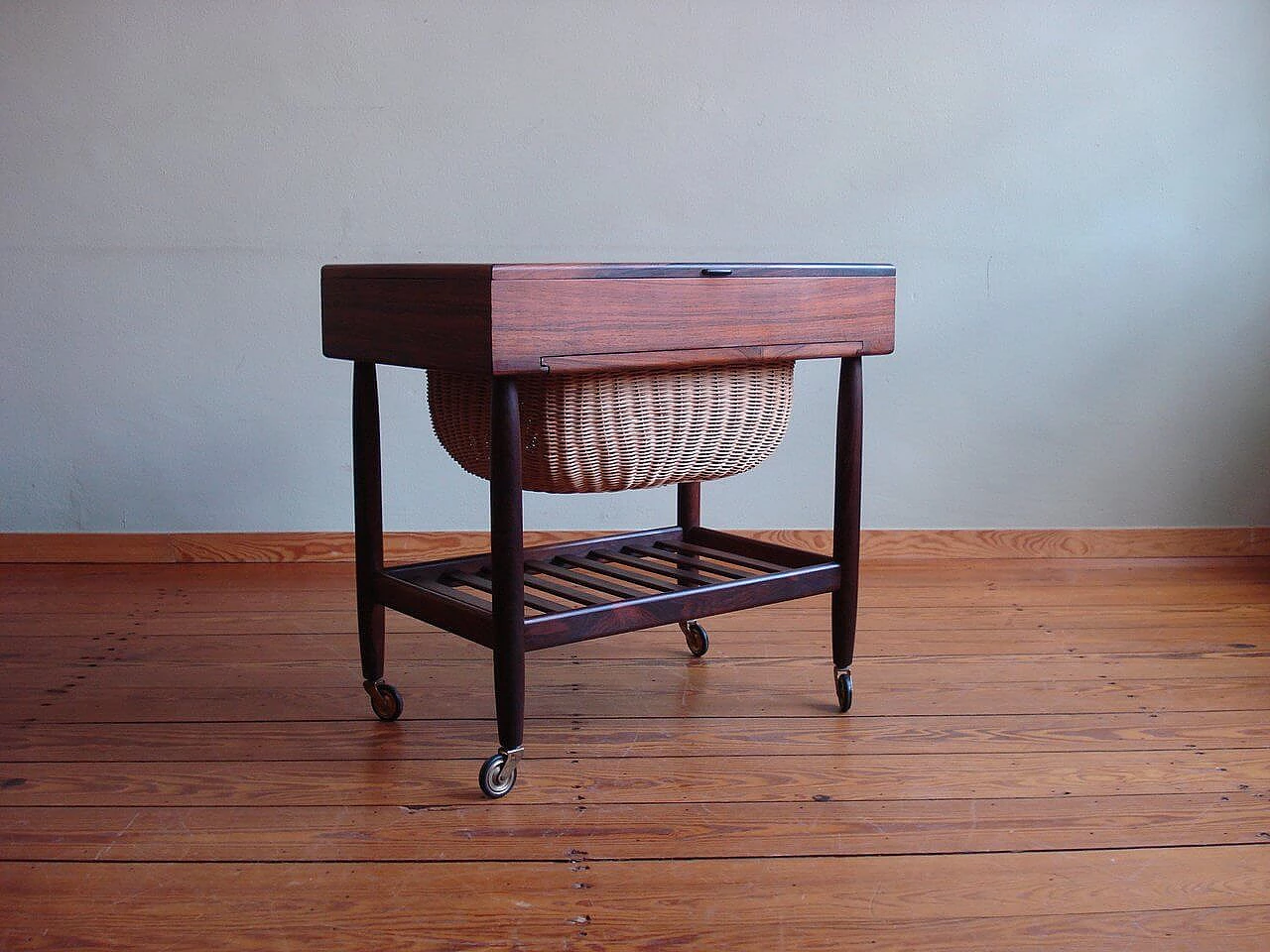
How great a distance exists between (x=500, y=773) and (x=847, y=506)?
653 millimetres

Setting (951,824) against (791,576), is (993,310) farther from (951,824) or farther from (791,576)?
(951,824)

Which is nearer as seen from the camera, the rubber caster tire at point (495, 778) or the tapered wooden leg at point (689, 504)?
the rubber caster tire at point (495, 778)

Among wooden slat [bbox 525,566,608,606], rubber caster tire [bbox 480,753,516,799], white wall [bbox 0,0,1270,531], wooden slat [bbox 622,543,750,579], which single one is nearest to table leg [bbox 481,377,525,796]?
rubber caster tire [bbox 480,753,516,799]

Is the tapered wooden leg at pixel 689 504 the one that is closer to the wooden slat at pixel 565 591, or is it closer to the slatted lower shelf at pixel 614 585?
the slatted lower shelf at pixel 614 585

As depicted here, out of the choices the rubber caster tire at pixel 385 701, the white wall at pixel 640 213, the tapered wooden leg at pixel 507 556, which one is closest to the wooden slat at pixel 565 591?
the tapered wooden leg at pixel 507 556

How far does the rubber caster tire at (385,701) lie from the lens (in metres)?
1.86

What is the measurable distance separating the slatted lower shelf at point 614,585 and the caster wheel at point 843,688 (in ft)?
0.43

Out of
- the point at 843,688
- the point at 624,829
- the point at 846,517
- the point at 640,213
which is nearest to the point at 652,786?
the point at 624,829

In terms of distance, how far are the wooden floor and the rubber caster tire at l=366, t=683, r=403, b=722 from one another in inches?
1.7

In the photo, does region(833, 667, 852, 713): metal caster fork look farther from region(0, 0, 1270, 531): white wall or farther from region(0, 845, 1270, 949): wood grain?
region(0, 0, 1270, 531): white wall

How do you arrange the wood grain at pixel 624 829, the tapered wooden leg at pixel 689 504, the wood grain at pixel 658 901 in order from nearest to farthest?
the wood grain at pixel 658 901, the wood grain at pixel 624 829, the tapered wooden leg at pixel 689 504

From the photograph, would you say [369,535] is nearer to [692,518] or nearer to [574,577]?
[574,577]

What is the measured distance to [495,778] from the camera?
5.26 feet

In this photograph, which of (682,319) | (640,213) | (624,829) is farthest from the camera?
(640,213)
